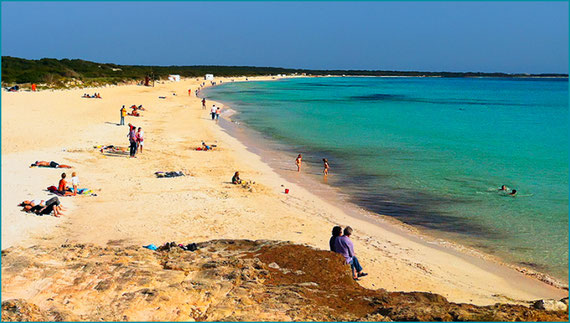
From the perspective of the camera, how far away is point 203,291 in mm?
7938

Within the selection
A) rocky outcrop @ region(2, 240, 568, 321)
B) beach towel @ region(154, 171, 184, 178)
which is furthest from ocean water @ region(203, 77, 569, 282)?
beach towel @ region(154, 171, 184, 178)

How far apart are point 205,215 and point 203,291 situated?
20.5ft

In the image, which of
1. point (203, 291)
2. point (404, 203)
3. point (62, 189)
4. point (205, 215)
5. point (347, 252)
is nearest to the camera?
point (203, 291)

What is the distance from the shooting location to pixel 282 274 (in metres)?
8.98

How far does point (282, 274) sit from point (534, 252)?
786cm

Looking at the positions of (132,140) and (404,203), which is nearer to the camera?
(404,203)

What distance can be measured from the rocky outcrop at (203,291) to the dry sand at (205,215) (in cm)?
93

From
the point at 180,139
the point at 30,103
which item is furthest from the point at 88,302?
the point at 30,103

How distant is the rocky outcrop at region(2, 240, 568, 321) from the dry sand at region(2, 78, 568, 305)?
0.93 m

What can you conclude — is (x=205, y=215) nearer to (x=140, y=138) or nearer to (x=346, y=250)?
(x=346, y=250)

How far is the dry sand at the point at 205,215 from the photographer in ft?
35.6

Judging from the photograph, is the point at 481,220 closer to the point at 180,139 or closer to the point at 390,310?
the point at 390,310

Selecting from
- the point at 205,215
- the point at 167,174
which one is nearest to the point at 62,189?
the point at 167,174

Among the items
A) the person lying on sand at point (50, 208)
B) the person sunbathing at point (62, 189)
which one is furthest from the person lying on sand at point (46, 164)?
the person lying on sand at point (50, 208)
